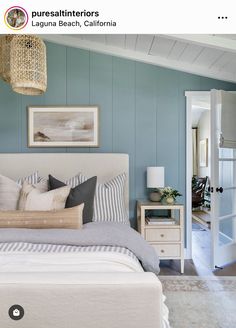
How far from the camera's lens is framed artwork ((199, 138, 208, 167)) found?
7.67 metres

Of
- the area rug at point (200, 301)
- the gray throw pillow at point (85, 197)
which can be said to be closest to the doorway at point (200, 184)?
the area rug at point (200, 301)

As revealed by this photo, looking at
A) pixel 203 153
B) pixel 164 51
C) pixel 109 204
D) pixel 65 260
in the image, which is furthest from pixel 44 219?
pixel 203 153

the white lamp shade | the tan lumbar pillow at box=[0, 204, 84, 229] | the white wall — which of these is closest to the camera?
the tan lumbar pillow at box=[0, 204, 84, 229]

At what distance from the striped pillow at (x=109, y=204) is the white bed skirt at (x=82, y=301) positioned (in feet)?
5.03

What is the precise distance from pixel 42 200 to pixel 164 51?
2090 millimetres

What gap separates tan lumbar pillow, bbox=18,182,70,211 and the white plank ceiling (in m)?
1.76

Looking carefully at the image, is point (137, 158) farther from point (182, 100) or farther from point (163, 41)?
point (163, 41)

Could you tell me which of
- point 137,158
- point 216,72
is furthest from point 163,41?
point 137,158

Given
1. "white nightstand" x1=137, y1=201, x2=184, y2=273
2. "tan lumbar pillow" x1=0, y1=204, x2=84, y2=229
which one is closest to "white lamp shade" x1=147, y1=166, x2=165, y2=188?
"white nightstand" x1=137, y1=201, x2=184, y2=273

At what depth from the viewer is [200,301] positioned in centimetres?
229

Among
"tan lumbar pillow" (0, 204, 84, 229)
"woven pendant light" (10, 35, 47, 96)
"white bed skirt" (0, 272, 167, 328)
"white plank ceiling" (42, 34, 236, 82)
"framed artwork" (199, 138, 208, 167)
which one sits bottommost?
"white bed skirt" (0, 272, 167, 328)
